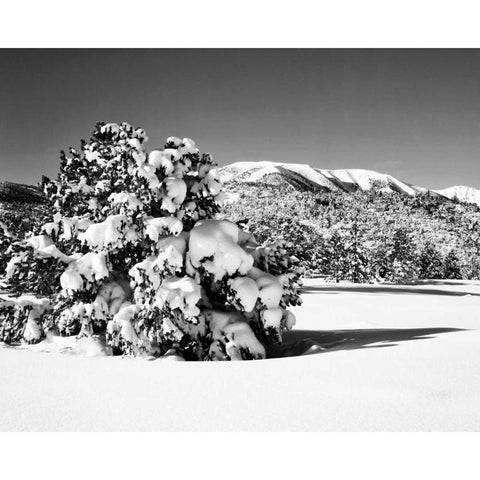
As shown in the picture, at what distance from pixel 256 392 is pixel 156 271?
165 inches

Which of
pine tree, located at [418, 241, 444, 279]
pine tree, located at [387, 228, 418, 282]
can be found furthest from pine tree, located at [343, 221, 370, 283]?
pine tree, located at [418, 241, 444, 279]

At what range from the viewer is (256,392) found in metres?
4.98

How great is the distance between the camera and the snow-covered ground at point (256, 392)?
405cm

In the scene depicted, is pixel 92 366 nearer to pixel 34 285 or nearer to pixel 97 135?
pixel 34 285

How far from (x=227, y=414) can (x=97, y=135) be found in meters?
8.94

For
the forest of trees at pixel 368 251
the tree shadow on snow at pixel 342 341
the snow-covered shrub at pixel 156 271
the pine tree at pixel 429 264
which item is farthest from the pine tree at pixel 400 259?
the snow-covered shrub at pixel 156 271

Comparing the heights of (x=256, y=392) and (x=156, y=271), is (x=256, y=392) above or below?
below

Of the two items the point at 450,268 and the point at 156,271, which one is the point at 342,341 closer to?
the point at 156,271

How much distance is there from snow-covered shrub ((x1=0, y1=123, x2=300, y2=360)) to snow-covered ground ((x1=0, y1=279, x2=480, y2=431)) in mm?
1734

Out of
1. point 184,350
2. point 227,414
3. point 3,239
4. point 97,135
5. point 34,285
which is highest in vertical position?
point 97,135

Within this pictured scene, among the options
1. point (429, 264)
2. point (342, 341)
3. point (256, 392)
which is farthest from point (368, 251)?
point (256, 392)

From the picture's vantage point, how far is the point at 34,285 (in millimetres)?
10117

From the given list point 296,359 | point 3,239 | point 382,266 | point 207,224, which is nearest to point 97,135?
point 3,239

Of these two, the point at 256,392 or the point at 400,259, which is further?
the point at 400,259
